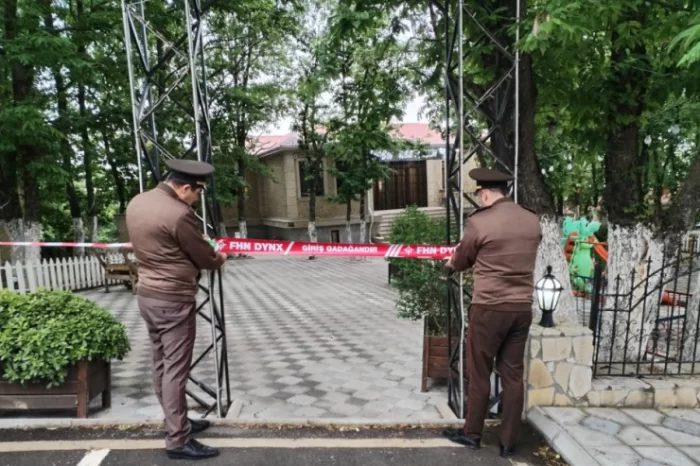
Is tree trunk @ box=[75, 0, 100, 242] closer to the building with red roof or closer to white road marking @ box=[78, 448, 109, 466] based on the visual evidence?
the building with red roof

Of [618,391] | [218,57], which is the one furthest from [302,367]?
[218,57]

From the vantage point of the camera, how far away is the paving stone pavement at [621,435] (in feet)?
9.80

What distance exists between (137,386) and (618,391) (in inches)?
179

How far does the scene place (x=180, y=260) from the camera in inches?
123

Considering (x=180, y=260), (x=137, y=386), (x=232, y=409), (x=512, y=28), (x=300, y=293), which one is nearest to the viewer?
(x=180, y=260)

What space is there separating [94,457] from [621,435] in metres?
3.78

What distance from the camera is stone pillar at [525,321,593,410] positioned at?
3.56 meters

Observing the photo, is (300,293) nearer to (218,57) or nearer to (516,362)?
(516,362)

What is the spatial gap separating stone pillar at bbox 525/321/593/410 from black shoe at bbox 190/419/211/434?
102 inches

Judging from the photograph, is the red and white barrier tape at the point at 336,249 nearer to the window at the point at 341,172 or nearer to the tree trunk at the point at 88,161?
the tree trunk at the point at 88,161

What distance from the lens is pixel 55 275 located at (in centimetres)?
1047

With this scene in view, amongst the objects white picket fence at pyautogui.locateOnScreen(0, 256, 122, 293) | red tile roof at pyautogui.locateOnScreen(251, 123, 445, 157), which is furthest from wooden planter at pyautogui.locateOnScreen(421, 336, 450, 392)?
red tile roof at pyautogui.locateOnScreen(251, 123, 445, 157)

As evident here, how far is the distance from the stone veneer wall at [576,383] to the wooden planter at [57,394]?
356 centimetres

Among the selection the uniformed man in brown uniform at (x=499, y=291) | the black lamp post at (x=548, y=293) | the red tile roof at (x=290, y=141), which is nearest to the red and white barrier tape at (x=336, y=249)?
the uniformed man in brown uniform at (x=499, y=291)
